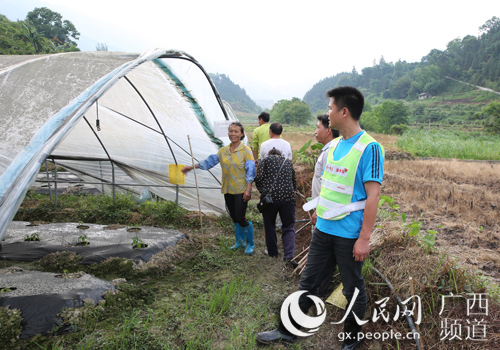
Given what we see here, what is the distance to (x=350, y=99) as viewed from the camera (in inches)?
79.0

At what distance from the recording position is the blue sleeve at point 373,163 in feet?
6.05

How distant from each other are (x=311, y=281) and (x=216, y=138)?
330 centimetres

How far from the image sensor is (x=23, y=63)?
10.2 feet

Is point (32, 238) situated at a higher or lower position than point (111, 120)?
lower

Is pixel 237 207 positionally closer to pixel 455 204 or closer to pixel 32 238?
A: pixel 32 238

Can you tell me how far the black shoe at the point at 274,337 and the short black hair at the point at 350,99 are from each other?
173cm

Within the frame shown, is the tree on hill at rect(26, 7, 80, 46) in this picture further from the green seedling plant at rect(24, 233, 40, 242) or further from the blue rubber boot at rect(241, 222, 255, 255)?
the blue rubber boot at rect(241, 222, 255, 255)

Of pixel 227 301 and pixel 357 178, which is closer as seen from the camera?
pixel 357 178

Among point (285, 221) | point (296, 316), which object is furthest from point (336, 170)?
point (285, 221)

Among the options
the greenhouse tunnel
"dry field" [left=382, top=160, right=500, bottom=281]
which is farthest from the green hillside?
the greenhouse tunnel

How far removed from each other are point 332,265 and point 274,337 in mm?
740

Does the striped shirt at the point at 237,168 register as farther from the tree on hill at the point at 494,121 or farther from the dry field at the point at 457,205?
the tree on hill at the point at 494,121

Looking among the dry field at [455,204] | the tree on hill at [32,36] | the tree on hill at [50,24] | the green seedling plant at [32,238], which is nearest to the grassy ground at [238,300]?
the green seedling plant at [32,238]

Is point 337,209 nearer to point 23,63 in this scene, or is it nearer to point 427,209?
point 23,63
